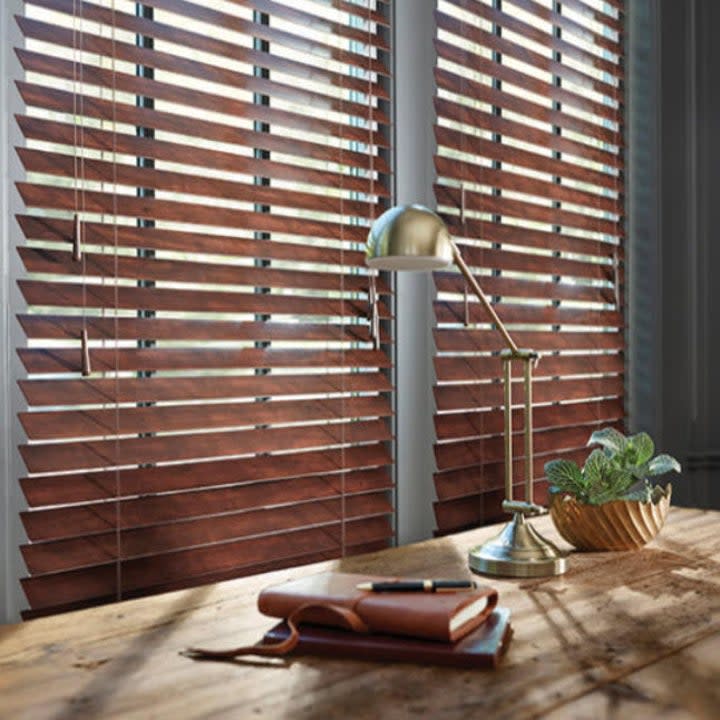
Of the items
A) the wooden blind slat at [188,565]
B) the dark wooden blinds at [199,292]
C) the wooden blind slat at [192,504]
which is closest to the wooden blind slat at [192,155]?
the dark wooden blinds at [199,292]

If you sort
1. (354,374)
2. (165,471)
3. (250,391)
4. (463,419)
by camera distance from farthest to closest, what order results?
(463,419), (354,374), (250,391), (165,471)

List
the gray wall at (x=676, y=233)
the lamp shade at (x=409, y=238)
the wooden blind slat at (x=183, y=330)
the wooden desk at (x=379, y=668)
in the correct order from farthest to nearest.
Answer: the gray wall at (x=676, y=233) → the wooden blind slat at (x=183, y=330) → the lamp shade at (x=409, y=238) → the wooden desk at (x=379, y=668)

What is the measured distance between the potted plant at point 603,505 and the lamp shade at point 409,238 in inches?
20.6

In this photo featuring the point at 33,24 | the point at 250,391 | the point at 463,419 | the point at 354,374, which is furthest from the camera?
the point at 463,419

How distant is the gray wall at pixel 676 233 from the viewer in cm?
289

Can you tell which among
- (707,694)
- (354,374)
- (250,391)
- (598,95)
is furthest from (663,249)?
(707,694)

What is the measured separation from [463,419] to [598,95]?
3.84 ft

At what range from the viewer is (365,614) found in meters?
1.14

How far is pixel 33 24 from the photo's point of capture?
147cm

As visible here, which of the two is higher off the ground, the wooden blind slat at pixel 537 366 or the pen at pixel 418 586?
the wooden blind slat at pixel 537 366

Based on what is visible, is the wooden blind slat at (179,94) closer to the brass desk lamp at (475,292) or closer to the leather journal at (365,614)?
the brass desk lamp at (475,292)

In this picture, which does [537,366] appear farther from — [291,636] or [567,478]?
[291,636]

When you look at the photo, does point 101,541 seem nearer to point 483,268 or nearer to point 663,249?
point 483,268

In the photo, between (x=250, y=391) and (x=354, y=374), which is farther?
(x=354, y=374)
